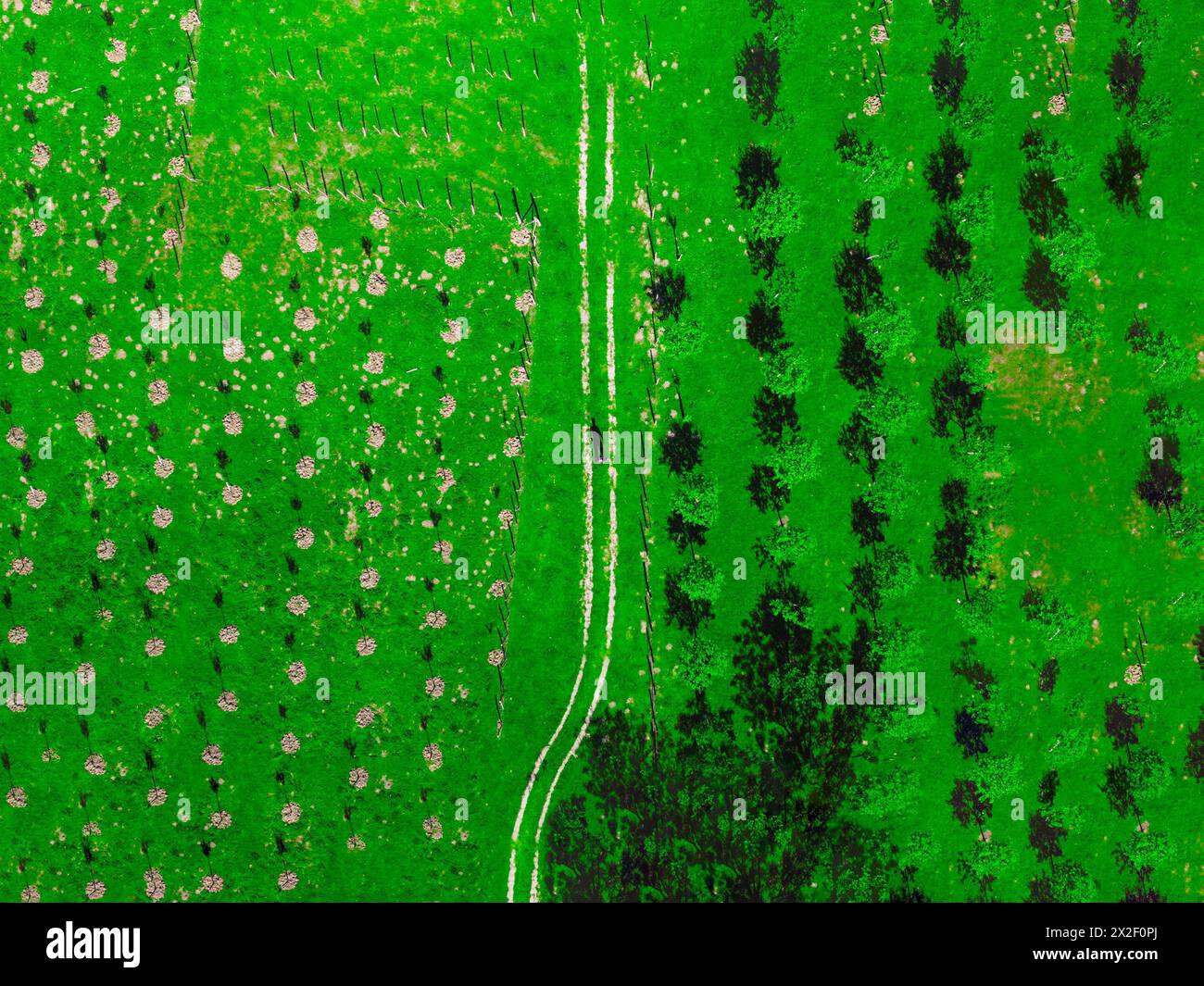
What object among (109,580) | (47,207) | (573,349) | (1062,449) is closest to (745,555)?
(573,349)

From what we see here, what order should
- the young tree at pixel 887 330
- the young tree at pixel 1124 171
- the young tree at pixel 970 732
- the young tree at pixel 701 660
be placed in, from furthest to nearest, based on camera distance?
the young tree at pixel 1124 171 → the young tree at pixel 970 732 → the young tree at pixel 701 660 → the young tree at pixel 887 330

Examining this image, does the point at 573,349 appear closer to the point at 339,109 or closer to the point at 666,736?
the point at 339,109

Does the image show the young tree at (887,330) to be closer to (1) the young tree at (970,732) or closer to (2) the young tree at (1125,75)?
(2) the young tree at (1125,75)

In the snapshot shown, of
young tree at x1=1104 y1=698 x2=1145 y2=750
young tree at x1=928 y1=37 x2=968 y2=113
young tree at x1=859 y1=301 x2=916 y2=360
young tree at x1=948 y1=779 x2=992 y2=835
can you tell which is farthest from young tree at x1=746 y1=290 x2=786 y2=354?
young tree at x1=1104 y1=698 x2=1145 y2=750

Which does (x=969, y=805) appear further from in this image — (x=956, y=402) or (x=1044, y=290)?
(x=1044, y=290)

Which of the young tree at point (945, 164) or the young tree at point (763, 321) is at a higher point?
the young tree at point (945, 164)

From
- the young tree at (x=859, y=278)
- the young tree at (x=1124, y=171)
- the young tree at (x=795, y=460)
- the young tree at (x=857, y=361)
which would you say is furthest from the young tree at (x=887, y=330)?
Answer: the young tree at (x=1124, y=171)

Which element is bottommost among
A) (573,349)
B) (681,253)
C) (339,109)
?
(573,349)

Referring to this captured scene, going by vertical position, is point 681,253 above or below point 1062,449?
above
